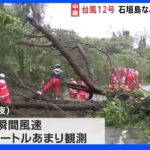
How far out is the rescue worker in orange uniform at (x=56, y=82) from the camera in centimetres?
508

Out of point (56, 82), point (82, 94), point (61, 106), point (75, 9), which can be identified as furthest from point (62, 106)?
point (75, 9)

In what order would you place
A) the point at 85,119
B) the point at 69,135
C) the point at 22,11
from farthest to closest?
the point at 22,11, the point at 85,119, the point at 69,135

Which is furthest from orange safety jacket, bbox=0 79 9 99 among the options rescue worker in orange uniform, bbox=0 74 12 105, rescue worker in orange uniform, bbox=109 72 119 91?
rescue worker in orange uniform, bbox=109 72 119 91

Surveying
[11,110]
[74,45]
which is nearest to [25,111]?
[11,110]

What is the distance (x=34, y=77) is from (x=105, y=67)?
712 millimetres

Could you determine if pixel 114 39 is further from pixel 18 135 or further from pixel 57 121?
pixel 18 135

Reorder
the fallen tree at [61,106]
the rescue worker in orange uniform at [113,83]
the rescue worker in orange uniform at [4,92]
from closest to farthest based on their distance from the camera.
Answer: the rescue worker in orange uniform at [4,92], the fallen tree at [61,106], the rescue worker in orange uniform at [113,83]

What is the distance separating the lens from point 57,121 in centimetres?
479

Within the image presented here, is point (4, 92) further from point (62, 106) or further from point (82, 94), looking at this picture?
point (82, 94)

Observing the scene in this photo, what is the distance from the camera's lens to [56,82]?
5.16 m

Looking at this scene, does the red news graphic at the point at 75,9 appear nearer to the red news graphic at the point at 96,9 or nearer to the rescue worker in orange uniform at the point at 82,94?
the red news graphic at the point at 96,9

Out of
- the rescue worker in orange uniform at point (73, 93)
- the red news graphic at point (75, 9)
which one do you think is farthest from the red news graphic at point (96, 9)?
the rescue worker in orange uniform at point (73, 93)

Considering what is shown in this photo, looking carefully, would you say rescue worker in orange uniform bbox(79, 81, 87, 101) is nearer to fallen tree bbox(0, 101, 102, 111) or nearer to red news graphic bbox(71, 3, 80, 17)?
fallen tree bbox(0, 101, 102, 111)

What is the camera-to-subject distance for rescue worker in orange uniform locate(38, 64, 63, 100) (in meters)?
5.08
